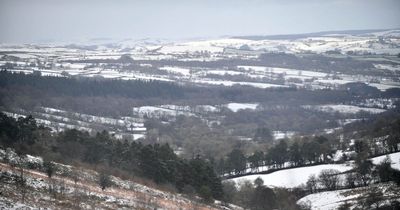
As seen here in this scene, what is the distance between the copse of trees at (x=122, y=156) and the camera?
4984cm

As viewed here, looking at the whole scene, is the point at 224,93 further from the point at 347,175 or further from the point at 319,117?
the point at 347,175

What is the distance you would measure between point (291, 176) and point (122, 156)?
28998 mm

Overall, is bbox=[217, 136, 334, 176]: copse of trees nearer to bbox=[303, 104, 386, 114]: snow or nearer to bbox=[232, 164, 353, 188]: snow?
bbox=[232, 164, 353, 188]: snow

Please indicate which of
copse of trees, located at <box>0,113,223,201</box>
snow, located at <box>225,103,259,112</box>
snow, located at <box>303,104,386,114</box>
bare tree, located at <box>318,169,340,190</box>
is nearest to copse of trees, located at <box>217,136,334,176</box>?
bare tree, located at <box>318,169,340,190</box>

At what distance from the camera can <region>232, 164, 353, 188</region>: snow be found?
69.9m

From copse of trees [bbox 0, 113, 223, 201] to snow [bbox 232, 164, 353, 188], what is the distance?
17.6 meters

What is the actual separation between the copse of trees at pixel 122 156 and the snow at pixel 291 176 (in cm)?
1758

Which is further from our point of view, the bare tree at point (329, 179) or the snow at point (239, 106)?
the snow at point (239, 106)

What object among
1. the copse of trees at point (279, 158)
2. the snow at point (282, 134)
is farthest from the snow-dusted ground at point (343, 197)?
the snow at point (282, 134)

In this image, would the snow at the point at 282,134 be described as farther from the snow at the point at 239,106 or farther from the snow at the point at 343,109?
the snow at the point at 343,109

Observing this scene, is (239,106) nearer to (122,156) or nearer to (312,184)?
(312,184)

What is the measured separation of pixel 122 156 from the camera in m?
55.0

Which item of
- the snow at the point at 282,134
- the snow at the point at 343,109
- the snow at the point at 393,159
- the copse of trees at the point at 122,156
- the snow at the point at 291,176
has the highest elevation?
the copse of trees at the point at 122,156

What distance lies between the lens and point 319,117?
5507 inches
